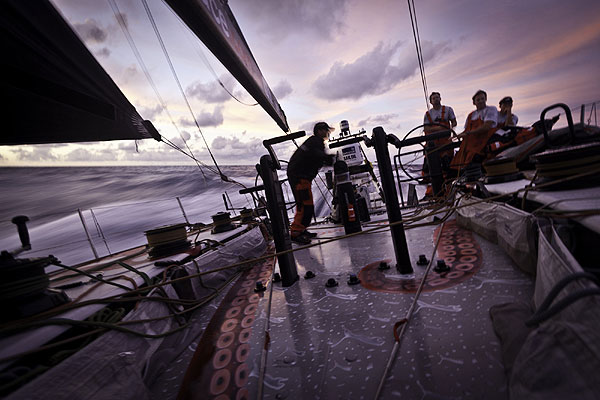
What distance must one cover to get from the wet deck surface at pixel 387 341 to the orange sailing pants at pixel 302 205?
1501mm

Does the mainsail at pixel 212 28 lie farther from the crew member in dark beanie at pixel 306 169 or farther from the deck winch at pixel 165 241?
the deck winch at pixel 165 241

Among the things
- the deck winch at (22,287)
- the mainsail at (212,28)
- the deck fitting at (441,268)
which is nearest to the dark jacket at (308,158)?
the mainsail at (212,28)

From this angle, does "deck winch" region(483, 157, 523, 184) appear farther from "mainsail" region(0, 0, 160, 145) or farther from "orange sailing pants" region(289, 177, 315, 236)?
"mainsail" region(0, 0, 160, 145)

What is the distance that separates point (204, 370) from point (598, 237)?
1.61 m

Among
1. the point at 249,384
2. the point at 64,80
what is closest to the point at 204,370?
the point at 249,384

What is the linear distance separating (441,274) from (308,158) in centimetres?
210

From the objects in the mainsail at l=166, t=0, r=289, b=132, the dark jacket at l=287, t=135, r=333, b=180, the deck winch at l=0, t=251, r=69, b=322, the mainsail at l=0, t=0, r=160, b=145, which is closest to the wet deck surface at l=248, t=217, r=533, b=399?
the deck winch at l=0, t=251, r=69, b=322

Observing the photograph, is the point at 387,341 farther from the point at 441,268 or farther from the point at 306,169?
the point at 306,169

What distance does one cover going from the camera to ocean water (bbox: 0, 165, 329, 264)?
43.4 feet

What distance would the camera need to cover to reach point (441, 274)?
151 centimetres

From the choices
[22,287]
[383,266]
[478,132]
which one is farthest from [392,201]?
[478,132]

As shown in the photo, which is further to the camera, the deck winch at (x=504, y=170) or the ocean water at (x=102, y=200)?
the ocean water at (x=102, y=200)

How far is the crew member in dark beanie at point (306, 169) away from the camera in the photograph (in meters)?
3.19

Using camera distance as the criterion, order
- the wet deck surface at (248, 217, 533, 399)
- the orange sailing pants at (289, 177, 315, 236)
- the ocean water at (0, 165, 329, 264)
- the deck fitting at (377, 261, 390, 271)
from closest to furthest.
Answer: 1. the wet deck surface at (248, 217, 533, 399)
2. the deck fitting at (377, 261, 390, 271)
3. the orange sailing pants at (289, 177, 315, 236)
4. the ocean water at (0, 165, 329, 264)
